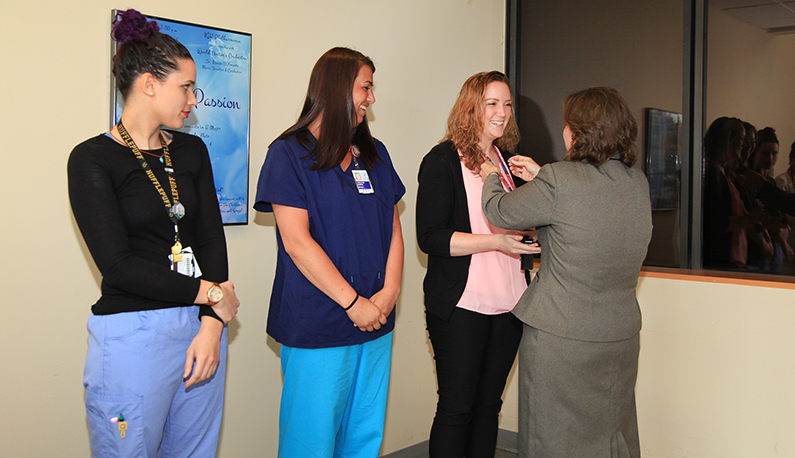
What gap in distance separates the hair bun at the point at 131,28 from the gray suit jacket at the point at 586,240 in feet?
3.85

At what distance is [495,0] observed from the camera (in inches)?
133

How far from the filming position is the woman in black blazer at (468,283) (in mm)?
2004

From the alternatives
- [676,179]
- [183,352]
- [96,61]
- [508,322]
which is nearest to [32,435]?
[183,352]

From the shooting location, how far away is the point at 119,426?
1.33 metres

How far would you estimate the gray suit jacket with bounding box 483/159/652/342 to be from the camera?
1.68 meters

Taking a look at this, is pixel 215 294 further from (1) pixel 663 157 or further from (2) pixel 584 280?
(1) pixel 663 157

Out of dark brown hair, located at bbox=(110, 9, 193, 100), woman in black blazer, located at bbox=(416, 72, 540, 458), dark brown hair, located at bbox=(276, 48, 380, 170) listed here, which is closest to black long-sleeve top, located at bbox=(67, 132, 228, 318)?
dark brown hair, located at bbox=(110, 9, 193, 100)

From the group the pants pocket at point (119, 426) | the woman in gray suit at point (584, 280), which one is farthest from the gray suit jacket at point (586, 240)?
the pants pocket at point (119, 426)

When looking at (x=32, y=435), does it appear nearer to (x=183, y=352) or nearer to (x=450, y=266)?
(x=183, y=352)

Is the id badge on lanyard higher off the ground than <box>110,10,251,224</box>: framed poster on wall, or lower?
lower

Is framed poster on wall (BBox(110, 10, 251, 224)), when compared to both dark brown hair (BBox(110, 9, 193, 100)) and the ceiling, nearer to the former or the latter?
dark brown hair (BBox(110, 9, 193, 100))

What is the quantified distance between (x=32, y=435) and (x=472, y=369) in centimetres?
156

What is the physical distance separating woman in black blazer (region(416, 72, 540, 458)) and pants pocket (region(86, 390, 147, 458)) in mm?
1067

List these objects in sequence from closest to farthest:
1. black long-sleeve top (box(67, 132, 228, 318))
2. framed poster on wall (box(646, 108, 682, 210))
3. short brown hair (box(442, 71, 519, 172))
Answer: black long-sleeve top (box(67, 132, 228, 318)), short brown hair (box(442, 71, 519, 172)), framed poster on wall (box(646, 108, 682, 210))
